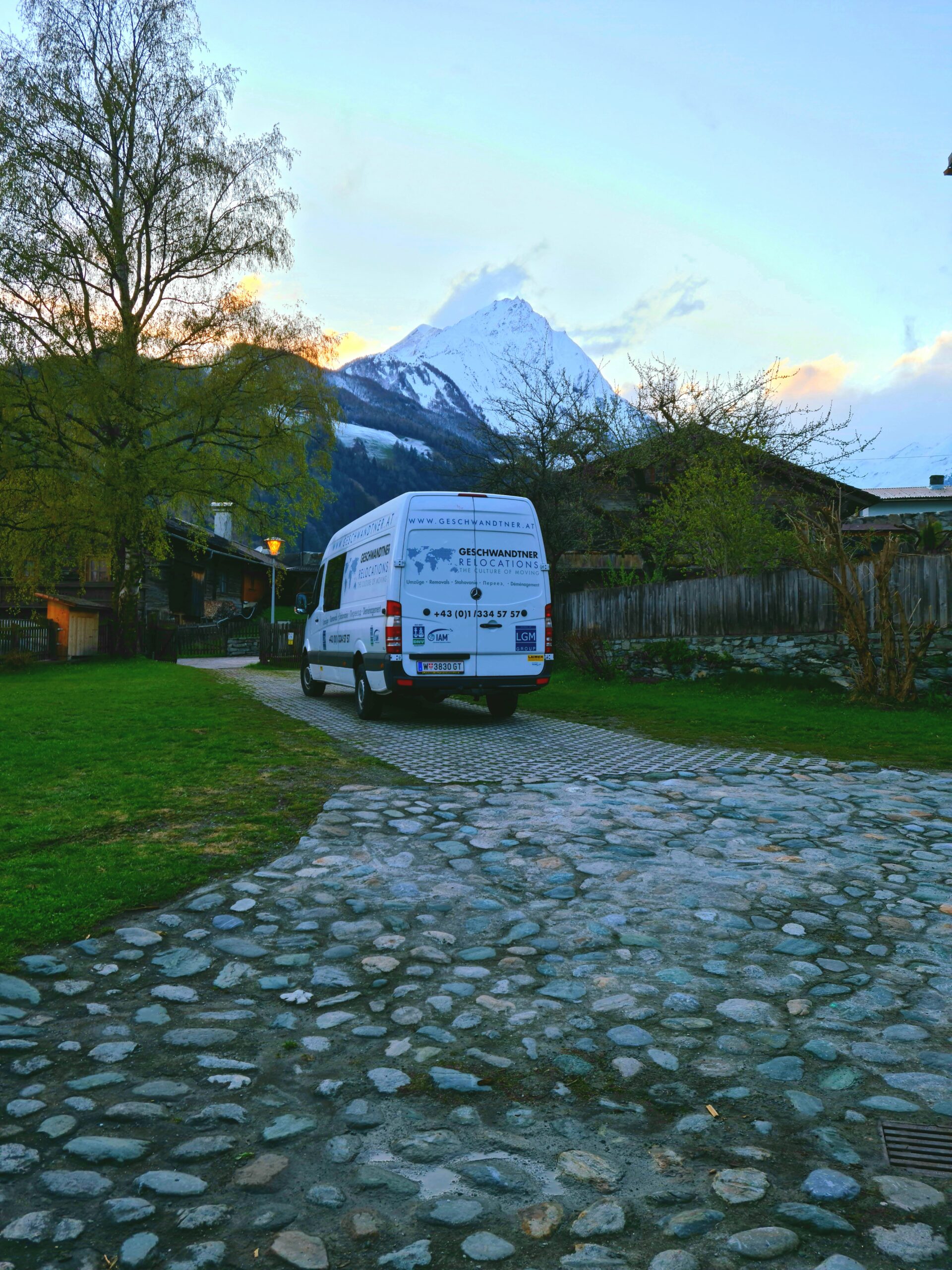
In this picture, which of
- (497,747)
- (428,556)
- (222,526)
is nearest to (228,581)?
(222,526)

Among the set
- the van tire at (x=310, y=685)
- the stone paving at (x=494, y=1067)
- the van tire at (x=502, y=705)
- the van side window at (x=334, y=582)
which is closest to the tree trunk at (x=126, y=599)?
the van tire at (x=310, y=685)

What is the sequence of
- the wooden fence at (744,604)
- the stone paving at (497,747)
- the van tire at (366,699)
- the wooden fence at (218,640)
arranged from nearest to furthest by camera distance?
the stone paving at (497,747) → the van tire at (366,699) → the wooden fence at (744,604) → the wooden fence at (218,640)

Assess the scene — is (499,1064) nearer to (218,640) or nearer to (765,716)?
(765,716)

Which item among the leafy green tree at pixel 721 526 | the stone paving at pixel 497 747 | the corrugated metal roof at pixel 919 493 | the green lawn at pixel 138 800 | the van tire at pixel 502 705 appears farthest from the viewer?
the corrugated metal roof at pixel 919 493

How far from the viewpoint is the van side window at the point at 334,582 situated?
47.4ft

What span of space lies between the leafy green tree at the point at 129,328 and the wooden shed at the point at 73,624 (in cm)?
237

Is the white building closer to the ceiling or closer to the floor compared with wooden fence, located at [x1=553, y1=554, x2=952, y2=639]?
closer to the ceiling

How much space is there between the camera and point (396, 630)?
11555mm

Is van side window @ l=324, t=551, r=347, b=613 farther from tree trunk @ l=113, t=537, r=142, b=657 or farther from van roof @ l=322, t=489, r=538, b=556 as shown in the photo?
tree trunk @ l=113, t=537, r=142, b=657

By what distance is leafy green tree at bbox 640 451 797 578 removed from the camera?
1995 centimetres

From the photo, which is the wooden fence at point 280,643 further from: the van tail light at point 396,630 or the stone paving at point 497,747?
the van tail light at point 396,630

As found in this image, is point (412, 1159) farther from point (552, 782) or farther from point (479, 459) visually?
point (479, 459)

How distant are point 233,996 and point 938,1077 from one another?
99.4 inches

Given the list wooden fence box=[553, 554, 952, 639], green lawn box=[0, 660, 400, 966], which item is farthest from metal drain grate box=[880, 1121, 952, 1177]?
wooden fence box=[553, 554, 952, 639]
